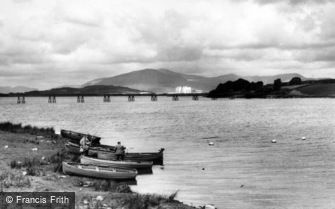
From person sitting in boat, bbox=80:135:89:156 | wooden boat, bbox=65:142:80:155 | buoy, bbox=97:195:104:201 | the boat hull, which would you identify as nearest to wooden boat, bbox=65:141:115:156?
wooden boat, bbox=65:142:80:155

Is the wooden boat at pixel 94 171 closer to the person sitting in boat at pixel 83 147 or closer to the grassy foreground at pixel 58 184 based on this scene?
the grassy foreground at pixel 58 184

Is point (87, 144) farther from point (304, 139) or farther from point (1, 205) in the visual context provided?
point (304, 139)

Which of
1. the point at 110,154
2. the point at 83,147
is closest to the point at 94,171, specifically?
the point at 83,147

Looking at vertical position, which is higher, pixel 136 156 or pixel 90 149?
pixel 90 149

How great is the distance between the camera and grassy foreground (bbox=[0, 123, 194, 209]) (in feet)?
69.0

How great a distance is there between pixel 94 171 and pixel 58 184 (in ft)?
18.1

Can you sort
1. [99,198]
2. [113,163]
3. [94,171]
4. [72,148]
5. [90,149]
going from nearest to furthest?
[99,198] < [94,171] < [113,163] < [90,149] < [72,148]

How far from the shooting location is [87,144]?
135 ft

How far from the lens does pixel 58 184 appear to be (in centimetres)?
2575

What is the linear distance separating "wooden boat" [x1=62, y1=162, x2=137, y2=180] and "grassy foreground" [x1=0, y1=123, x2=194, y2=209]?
0.60m

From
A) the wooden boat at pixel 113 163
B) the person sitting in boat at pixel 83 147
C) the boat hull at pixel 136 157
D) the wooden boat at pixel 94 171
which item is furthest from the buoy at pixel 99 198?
the person sitting in boat at pixel 83 147

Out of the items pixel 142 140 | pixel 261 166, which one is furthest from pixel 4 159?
pixel 142 140

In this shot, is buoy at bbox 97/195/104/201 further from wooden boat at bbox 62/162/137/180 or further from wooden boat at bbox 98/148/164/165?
wooden boat at bbox 98/148/164/165

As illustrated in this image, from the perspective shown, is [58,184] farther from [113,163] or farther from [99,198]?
[113,163]
